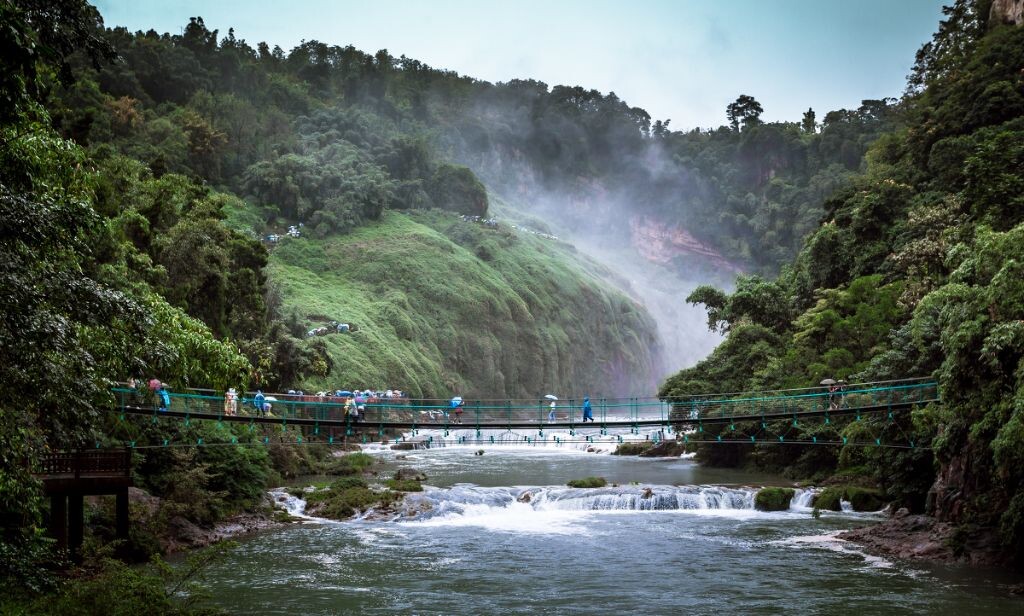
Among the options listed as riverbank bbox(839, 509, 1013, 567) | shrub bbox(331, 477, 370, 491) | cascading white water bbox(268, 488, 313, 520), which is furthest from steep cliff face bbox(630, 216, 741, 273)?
riverbank bbox(839, 509, 1013, 567)

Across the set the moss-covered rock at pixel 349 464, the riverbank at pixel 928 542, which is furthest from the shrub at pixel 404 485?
the riverbank at pixel 928 542

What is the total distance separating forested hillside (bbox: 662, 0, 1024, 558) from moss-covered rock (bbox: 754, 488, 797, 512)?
97.8 inches

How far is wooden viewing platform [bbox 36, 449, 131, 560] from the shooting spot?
706 inches

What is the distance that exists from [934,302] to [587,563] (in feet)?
36.8

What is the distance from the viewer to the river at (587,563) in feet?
56.2

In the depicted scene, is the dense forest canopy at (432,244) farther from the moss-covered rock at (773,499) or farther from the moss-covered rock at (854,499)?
the moss-covered rock at (773,499)

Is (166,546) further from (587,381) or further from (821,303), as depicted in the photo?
(587,381)

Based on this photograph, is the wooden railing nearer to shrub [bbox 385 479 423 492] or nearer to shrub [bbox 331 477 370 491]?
shrub [bbox 331 477 370 491]

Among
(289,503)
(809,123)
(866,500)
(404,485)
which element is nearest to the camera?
(866,500)

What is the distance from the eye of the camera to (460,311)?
77.6 m

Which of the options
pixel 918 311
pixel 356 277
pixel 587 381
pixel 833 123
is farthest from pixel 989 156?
pixel 833 123

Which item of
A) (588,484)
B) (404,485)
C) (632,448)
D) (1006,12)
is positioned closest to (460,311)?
(632,448)

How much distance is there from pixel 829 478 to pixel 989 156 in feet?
42.2

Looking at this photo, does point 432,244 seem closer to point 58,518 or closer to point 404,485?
point 404,485
